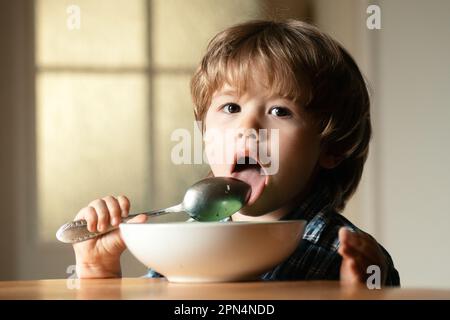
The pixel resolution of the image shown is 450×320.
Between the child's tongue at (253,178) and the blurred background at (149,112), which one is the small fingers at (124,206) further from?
the blurred background at (149,112)

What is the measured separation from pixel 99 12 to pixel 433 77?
2.01 feet

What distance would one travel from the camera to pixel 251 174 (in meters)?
0.73

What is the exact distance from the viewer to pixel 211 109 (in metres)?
0.83

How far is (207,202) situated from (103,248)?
136mm

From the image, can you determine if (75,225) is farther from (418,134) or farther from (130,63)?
(130,63)

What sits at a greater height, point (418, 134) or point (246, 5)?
point (246, 5)

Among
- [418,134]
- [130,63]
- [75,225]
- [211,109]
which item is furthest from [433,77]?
[75,225]

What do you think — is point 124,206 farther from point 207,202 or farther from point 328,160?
point 328,160

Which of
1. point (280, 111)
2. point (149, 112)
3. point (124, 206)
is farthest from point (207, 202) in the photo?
point (149, 112)

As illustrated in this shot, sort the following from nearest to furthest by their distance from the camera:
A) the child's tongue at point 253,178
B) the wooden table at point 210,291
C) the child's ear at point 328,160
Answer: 1. the wooden table at point 210,291
2. the child's tongue at point 253,178
3. the child's ear at point 328,160

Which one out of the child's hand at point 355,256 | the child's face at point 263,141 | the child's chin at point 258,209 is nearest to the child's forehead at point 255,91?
the child's face at point 263,141

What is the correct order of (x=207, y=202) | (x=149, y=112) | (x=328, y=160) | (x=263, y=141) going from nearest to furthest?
1. (x=207, y=202)
2. (x=263, y=141)
3. (x=328, y=160)
4. (x=149, y=112)

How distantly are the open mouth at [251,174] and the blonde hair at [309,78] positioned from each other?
0.31 feet

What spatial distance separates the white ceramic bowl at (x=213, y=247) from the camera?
1.61ft
